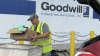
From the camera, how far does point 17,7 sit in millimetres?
6039

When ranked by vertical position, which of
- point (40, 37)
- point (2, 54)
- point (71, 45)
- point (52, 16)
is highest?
point (52, 16)

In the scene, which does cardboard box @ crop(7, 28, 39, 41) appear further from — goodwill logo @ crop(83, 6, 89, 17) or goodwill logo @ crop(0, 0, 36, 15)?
goodwill logo @ crop(83, 6, 89, 17)

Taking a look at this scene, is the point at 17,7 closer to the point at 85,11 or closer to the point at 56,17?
the point at 56,17

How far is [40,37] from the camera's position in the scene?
266cm

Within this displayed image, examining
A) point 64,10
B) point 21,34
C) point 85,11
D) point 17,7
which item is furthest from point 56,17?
point 21,34

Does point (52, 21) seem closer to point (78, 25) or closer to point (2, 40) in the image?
point (78, 25)

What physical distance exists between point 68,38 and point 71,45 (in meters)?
0.64

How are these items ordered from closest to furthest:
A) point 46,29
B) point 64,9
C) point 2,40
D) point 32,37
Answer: point 32,37
point 46,29
point 2,40
point 64,9

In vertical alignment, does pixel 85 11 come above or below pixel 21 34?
above

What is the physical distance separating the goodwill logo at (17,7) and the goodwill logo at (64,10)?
59cm

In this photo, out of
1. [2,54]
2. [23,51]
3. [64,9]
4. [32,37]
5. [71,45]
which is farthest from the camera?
[64,9]

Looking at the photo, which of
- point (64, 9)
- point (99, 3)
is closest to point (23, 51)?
point (99, 3)

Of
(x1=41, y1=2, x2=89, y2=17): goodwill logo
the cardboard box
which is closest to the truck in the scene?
(x1=41, y1=2, x2=89, y2=17): goodwill logo

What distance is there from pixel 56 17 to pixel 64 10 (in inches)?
22.8
